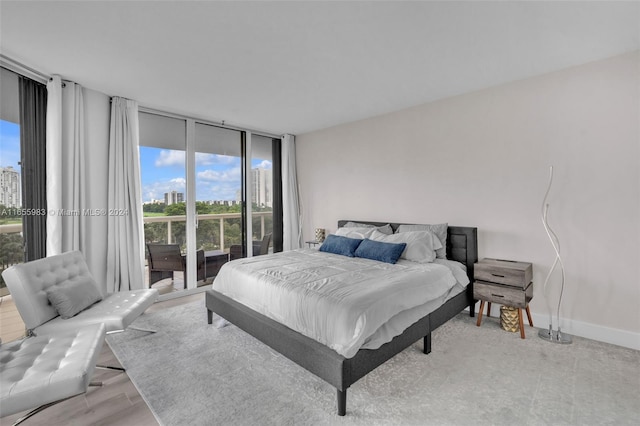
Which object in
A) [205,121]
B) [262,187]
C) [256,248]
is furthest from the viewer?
[262,187]

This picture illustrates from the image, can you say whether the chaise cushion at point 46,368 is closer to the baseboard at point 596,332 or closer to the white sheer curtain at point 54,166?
the white sheer curtain at point 54,166

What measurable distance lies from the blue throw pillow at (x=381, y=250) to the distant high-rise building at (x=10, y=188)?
3576mm

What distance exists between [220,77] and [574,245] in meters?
3.98

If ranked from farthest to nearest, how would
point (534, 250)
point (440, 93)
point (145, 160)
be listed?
1. point (145, 160)
2. point (440, 93)
3. point (534, 250)

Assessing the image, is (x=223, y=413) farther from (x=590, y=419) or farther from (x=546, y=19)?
(x=546, y=19)

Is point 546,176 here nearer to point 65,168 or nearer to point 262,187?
point 262,187

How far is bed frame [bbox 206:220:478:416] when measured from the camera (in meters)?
1.92

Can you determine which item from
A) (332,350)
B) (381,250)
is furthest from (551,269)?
(332,350)

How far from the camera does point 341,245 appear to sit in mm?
3900

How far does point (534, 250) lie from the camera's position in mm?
3201

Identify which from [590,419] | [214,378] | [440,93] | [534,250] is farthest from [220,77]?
[590,419]

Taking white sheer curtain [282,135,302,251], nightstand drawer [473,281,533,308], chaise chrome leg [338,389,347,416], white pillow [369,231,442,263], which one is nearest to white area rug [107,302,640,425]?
chaise chrome leg [338,389,347,416]

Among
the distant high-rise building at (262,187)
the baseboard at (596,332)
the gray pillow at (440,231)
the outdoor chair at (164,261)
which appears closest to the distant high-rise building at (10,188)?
the outdoor chair at (164,261)

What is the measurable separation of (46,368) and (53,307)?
105cm
